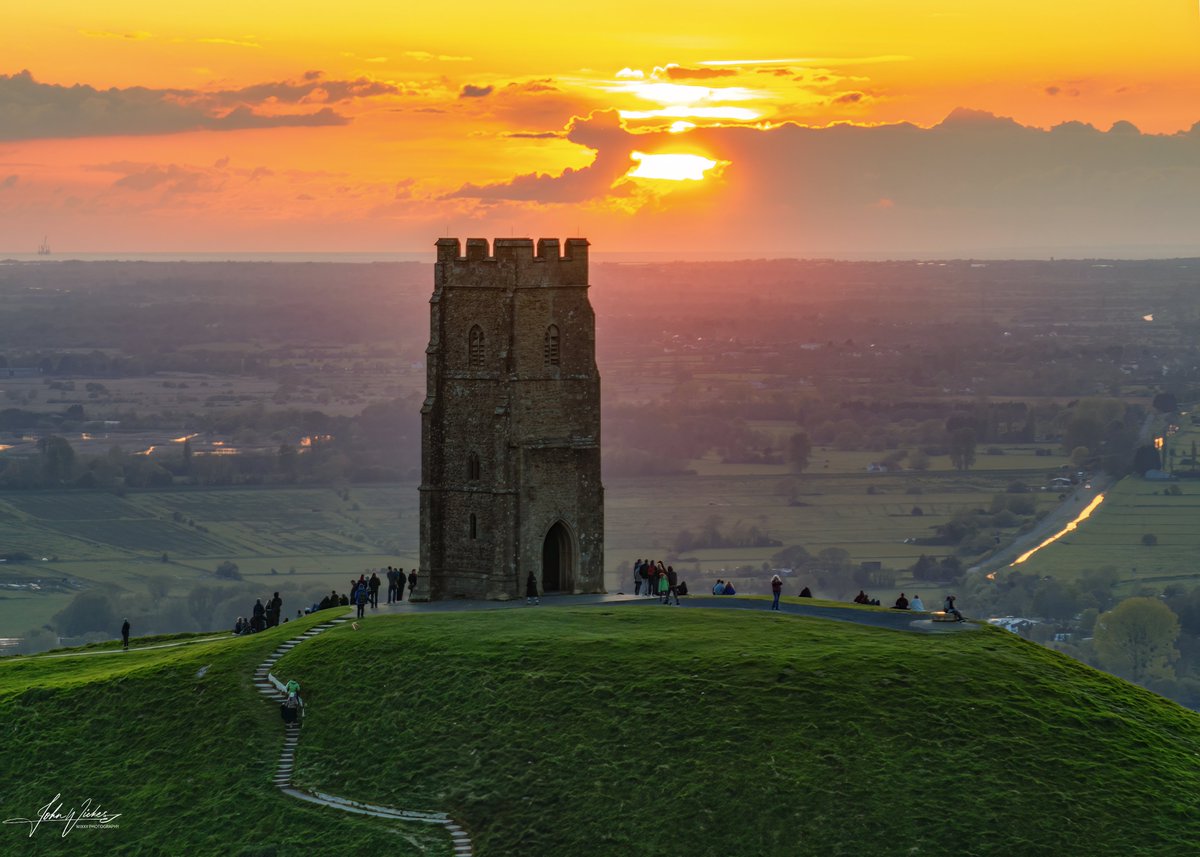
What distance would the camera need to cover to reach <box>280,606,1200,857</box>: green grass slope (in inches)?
2167

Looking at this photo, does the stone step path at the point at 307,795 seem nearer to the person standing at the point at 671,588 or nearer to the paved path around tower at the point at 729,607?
the paved path around tower at the point at 729,607

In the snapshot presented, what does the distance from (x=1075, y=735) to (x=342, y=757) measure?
23921mm

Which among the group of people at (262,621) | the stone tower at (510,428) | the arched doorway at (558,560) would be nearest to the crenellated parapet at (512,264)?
the stone tower at (510,428)

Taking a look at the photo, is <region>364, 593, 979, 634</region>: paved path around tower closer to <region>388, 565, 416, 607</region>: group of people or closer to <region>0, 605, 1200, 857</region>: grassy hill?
<region>388, 565, 416, 607</region>: group of people

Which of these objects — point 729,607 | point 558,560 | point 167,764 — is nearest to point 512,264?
point 558,560

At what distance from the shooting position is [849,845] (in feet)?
176

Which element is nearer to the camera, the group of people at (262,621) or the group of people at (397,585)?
the group of people at (262,621)

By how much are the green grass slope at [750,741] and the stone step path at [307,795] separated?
0.46 m

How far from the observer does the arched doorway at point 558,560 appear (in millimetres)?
83750

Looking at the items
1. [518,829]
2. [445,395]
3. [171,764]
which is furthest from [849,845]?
[445,395]

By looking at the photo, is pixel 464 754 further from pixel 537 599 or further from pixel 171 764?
pixel 537 599

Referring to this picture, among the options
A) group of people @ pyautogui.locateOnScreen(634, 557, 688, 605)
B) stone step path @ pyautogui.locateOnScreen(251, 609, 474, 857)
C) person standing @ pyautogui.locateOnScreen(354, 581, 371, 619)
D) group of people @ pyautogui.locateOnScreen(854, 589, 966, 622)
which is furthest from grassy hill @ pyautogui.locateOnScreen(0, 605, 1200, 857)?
group of people @ pyautogui.locateOnScreen(634, 557, 688, 605)

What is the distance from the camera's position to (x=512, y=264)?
275ft

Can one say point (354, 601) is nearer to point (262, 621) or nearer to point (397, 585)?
point (262, 621)
